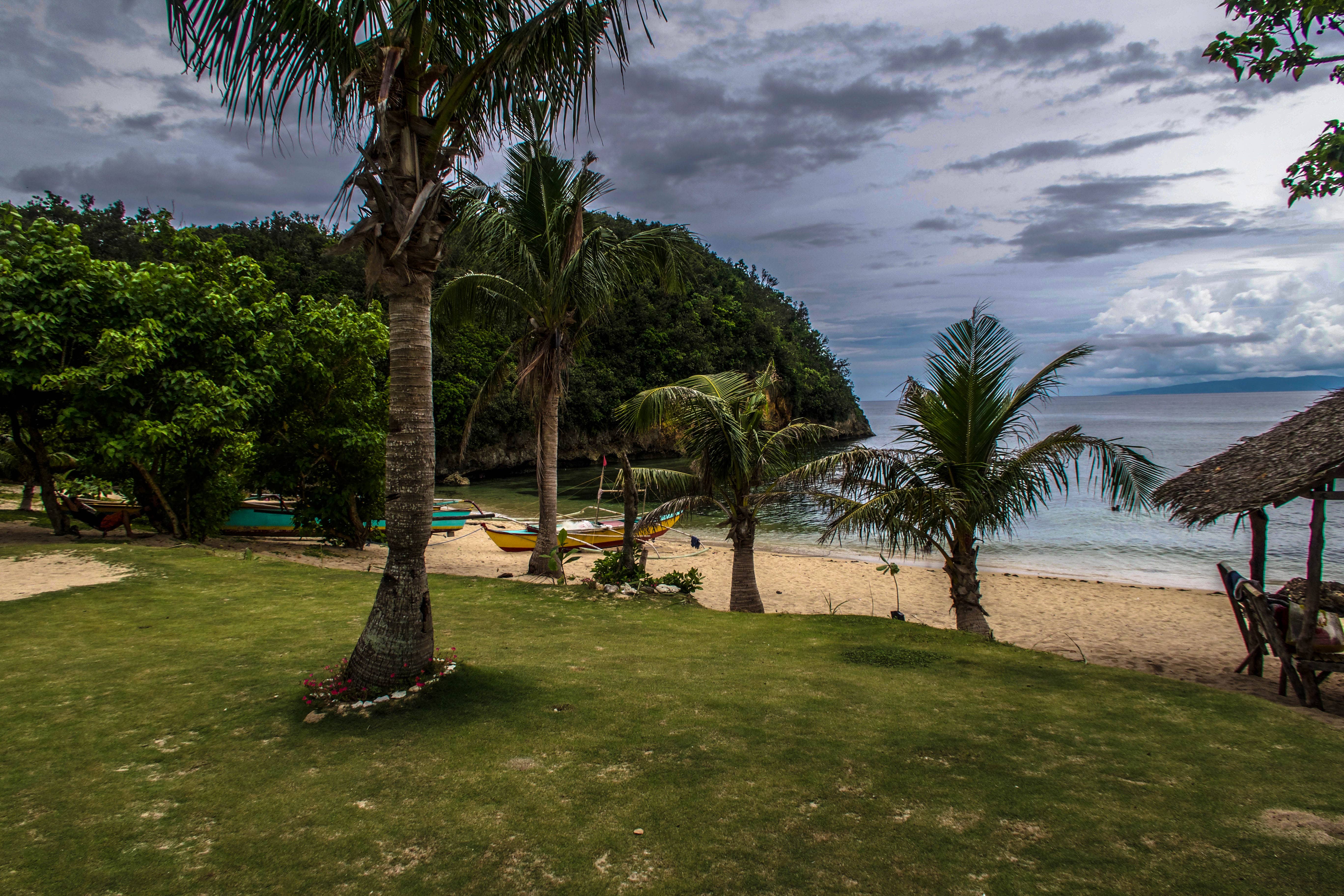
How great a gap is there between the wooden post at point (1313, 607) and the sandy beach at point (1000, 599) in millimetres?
288

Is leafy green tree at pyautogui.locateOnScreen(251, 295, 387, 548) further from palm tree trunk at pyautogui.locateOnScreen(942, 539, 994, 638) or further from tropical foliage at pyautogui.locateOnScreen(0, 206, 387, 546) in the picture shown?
palm tree trunk at pyautogui.locateOnScreen(942, 539, 994, 638)

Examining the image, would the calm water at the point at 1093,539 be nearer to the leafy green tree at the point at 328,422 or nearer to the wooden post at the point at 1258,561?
the wooden post at the point at 1258,561

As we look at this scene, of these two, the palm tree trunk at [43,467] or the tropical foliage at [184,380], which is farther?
the palm tree trunk at [43,467]

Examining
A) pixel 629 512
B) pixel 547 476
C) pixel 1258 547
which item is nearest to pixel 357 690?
pixel 629 512

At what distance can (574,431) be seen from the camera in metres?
51.8

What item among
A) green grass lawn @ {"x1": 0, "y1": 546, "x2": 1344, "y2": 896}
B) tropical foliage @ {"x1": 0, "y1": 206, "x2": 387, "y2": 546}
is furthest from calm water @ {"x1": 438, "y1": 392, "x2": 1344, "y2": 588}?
tropical foliage @ {"x1": 0, "y1": 206, "x2": 387, "y2": 546}

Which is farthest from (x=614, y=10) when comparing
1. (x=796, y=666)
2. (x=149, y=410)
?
(x=149, y=410)

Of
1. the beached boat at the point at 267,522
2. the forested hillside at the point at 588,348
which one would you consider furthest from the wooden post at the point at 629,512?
the forested hillside at the point at 588,348

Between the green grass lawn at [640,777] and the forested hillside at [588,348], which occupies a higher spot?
the forested hillside at [588,348]

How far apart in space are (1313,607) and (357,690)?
8867 mm

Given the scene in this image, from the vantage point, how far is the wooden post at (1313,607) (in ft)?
21.7

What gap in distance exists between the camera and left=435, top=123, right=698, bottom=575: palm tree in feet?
37.6

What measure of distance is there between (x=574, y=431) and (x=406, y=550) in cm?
4712

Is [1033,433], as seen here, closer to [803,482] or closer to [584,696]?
[803,482]
